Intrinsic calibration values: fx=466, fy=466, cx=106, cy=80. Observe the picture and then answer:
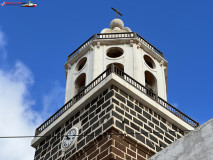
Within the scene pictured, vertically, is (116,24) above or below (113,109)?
above

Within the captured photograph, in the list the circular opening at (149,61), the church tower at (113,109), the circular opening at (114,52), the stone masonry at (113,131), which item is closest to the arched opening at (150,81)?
the church tower at (113,109)

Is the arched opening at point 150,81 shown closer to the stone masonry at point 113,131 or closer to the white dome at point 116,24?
the stone masonry at point 113,131

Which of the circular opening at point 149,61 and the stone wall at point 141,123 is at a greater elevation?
the circular opening at point 149,61

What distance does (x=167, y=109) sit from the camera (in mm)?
18047

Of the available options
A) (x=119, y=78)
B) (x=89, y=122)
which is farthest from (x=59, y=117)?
(x=119, y=78)

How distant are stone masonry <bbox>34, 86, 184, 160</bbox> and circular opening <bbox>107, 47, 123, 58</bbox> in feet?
12.3

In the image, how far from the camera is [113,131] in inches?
605

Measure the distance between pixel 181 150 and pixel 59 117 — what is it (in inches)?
427

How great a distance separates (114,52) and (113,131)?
244 inches

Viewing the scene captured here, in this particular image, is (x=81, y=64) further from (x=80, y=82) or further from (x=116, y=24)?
(x=116, y=24)

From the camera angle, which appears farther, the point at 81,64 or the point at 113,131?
the point at 81,64

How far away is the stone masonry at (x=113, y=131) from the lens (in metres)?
15.4

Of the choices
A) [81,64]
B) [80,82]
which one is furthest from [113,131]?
[81,64]

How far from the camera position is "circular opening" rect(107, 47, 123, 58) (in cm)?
2042
